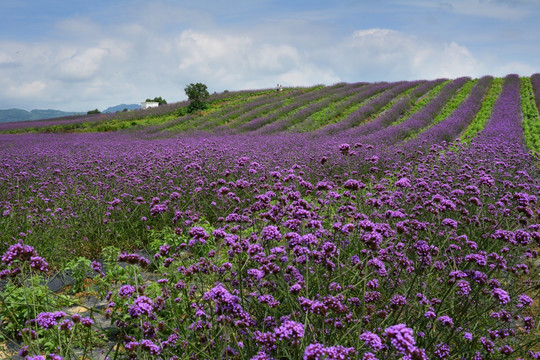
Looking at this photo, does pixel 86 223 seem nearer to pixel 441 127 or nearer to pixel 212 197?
pixel 212 197

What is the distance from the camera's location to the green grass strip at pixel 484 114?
15.7m

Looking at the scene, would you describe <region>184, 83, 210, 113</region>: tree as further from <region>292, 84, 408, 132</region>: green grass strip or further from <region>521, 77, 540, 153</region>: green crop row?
<region>521, 77, 540, 153</region>: green crop row

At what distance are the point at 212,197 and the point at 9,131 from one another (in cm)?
3411

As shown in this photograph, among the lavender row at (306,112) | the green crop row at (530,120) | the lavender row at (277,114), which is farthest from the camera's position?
the lavender row at (277,114)

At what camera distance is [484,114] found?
21109 millimetres

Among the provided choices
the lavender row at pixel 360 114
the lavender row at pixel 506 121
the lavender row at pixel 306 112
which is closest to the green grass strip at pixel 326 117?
the lavender row at pixel 306 112

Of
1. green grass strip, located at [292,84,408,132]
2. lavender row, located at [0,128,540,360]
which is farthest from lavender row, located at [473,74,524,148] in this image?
green grass strip, located at [292,84,408,132]

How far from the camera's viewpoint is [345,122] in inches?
810

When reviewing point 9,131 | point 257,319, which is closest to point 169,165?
point 257,319

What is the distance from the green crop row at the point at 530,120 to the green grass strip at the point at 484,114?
1674 mm

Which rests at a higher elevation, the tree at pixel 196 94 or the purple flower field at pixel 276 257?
the tree at pixel 196 94

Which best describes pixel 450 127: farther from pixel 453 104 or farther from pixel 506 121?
pixel 453 104

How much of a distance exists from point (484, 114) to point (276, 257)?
22.3m

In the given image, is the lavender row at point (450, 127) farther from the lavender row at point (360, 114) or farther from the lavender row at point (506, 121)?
the lavender row at point (360, 114)
